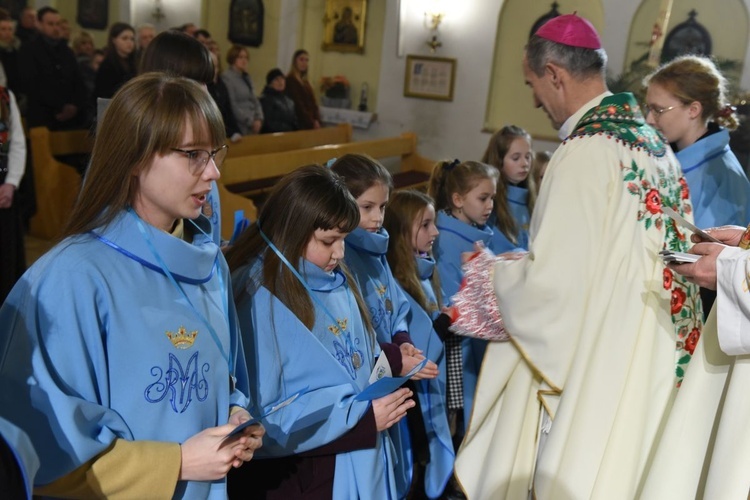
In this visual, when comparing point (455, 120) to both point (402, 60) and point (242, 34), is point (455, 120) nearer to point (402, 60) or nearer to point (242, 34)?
point (402, 60)

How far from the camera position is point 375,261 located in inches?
111

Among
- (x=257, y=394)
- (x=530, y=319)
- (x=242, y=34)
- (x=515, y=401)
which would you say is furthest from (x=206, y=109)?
(x=242, y=34)

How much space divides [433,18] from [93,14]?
5362 mm

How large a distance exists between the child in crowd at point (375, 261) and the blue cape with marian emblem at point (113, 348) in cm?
100

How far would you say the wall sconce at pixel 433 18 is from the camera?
36.1 feet

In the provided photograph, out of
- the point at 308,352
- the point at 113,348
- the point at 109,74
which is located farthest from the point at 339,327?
the point at 109,74

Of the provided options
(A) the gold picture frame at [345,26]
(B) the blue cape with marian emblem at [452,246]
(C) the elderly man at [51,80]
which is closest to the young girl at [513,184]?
(B) the blue cape with marian emblem at [452,246]

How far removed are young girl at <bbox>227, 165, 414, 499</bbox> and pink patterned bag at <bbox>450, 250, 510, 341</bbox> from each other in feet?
1.37

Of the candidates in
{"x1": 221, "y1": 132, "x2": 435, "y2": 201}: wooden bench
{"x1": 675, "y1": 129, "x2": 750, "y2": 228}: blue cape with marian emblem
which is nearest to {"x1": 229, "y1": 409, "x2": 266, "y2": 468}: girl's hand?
{"x1": 675, "y1": 129, "x2": 750, "y2": 228}: blue cape with marian emblem

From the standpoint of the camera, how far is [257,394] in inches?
80.7

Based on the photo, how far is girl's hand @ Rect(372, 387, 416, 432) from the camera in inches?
85.6

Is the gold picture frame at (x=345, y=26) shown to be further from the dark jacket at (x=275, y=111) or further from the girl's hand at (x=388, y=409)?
the girl's hand at (x=388, y=409)

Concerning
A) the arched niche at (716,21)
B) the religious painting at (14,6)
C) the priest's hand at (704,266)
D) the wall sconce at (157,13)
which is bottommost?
the priest's hand at (704,266)

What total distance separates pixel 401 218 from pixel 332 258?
3.07 feet
